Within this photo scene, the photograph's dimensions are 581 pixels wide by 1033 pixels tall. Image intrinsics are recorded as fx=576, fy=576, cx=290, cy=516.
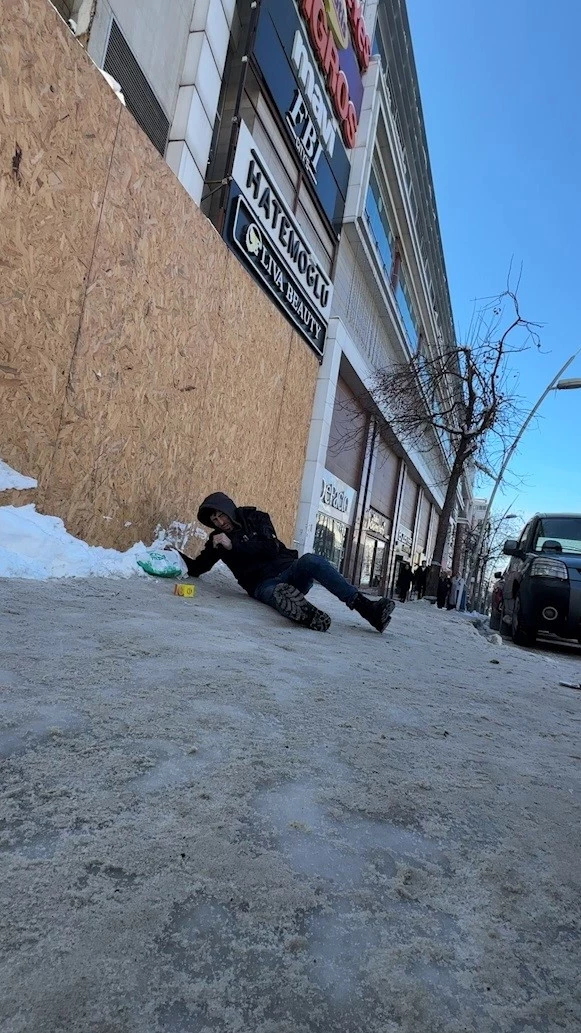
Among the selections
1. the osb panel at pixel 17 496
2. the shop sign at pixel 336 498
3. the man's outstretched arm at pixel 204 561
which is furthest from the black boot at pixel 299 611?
the shop sign at pixel 336 498

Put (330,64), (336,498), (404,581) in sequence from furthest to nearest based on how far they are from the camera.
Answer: (404,581), (336,498), (330,64)

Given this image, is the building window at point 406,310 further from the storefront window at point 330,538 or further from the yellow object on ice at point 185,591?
the yellow object on ice at point 185,591

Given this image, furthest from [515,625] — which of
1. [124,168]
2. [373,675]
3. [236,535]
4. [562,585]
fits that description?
Answer: [124,168]

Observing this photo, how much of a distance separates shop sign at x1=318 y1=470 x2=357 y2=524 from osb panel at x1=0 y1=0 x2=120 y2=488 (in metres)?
7.03

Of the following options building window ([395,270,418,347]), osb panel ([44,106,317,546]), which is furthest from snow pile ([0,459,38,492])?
building window ([395,270,418,347])

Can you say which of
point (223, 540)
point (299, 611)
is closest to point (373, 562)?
point (223, 540)

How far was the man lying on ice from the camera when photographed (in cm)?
436

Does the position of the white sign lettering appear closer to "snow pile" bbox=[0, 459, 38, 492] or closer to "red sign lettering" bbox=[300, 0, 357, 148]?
"red sign lettering" bbox=[300, 0, 357, 148]

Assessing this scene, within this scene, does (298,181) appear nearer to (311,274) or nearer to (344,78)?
(311,274)

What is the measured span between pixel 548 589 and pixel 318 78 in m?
9.34

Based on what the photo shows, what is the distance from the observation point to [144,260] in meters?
5.07

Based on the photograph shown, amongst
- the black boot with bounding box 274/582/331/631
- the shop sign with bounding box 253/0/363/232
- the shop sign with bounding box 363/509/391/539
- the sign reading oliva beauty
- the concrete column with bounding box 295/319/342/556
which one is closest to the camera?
the black boot with bounding box 274/582/331/631

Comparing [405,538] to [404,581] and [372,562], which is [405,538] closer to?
[404,581]

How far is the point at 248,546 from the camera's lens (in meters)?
4.70
